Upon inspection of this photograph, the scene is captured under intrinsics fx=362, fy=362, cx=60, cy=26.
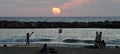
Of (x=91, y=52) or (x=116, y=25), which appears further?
(x=116, y=25)

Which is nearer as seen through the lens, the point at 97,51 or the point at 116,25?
the point at 97,51

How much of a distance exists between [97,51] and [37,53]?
4353 mm

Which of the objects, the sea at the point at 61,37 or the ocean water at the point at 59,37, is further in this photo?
the ocean water at the point at 59,37

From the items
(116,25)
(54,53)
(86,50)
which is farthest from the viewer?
(116,25)

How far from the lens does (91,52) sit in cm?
2553

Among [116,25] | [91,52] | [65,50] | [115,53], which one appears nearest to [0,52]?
[65,50]

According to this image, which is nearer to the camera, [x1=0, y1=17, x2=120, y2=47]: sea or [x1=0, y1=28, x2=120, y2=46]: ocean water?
[x1=0, y1=17, x2=120, y2=47]: sea

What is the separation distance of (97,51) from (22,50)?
5477 mm

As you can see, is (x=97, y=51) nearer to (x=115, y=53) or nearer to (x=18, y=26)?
(x=115, y=53)

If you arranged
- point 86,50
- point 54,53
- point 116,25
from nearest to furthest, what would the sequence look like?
point 54,53 → point 86,50 → point 116,25

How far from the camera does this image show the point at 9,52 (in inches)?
1007

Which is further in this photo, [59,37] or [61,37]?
[61,37]

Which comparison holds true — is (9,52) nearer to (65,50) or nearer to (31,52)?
(31,52)

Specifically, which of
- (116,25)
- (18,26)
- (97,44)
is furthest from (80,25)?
(97,44)
